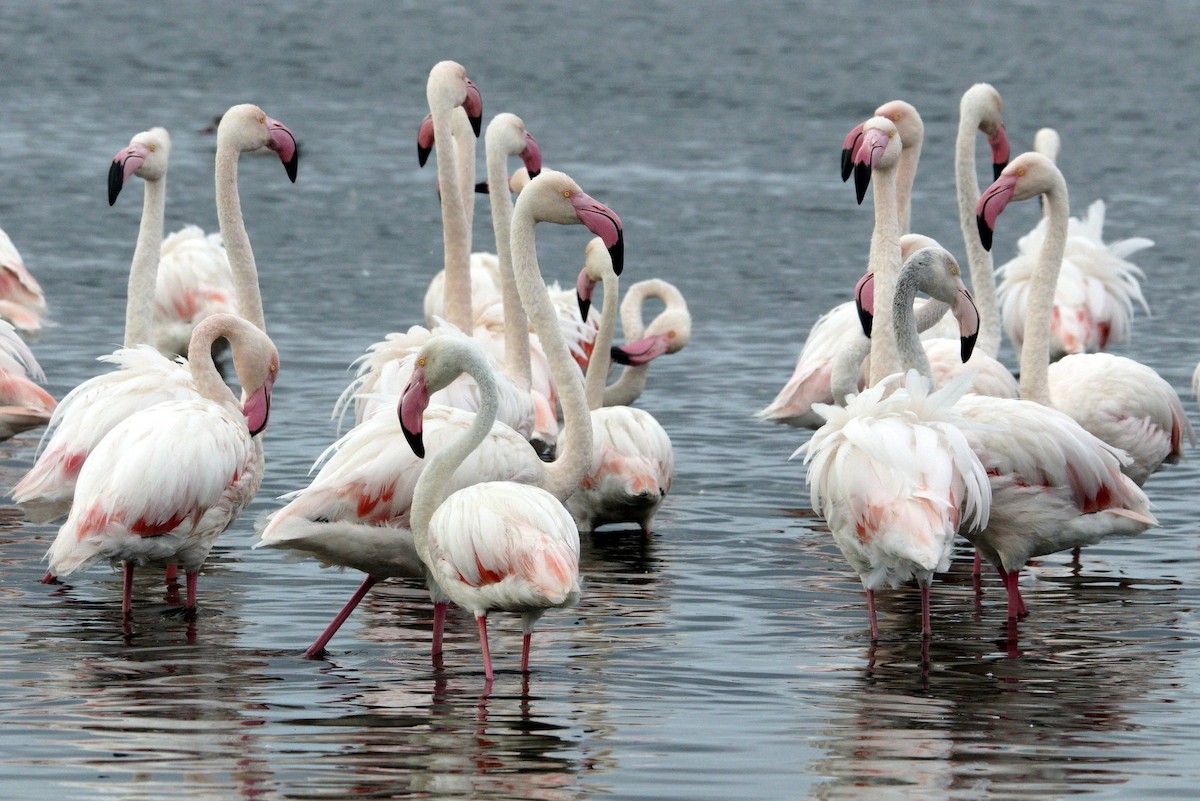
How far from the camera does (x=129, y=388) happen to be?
8.43 meters

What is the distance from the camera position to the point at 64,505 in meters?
8.46

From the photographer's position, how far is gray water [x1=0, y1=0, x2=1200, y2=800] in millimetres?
6238

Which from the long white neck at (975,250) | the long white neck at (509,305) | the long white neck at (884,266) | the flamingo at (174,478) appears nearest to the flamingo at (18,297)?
the long white neck at (509,305)

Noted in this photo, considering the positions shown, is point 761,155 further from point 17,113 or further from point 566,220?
point 566,220

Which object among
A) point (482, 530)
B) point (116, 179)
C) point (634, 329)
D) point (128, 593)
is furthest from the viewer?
point (634, 329)

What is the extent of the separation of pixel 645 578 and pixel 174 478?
2.23 m

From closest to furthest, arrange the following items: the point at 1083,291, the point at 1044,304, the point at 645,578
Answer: the point at 645,578, the point at 1044,304, the point at 1083,291

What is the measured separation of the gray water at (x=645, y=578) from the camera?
6.24 m

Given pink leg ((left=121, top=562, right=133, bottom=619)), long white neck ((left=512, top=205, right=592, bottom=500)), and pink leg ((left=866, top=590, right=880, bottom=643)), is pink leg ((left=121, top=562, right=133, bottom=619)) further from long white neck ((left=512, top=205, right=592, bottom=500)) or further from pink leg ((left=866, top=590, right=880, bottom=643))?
pink leg ((left=866, top=590, right=880, bottom=643))

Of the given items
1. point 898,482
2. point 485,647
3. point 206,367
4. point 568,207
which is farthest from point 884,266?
point 485,647

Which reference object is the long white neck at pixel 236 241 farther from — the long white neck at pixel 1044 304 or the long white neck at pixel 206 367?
the long white neck at pixel 1044 304

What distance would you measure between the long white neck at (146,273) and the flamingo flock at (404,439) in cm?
1

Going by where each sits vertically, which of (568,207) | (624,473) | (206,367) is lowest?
(624,473)

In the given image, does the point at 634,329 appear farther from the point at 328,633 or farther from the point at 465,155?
the point at 328,633
